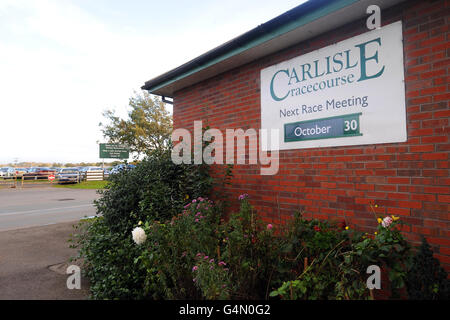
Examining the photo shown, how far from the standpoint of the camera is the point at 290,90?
3.89 metres

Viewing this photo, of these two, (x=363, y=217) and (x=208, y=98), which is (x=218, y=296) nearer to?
(x=363, y=217)

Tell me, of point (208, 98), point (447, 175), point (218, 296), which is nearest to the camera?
point (218, 296)

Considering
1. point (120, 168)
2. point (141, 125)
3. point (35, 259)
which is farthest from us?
point (141, 125)

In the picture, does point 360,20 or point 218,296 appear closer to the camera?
point 218,296

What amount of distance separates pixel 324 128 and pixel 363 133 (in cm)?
48

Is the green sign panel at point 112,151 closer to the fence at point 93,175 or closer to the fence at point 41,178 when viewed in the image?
the fence at point 41,178

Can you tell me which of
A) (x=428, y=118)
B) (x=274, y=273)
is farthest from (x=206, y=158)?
(x=428, y=118)

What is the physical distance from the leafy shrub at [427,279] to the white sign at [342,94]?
122 centimetres

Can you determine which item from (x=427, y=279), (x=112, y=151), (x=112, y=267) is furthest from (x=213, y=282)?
(x=112, y=151)

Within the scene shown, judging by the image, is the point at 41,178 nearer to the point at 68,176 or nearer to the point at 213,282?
the point at 68,176

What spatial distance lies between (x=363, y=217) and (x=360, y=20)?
87.9 inches

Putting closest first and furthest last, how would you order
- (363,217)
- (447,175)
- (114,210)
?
(447,175)
(363,217)
(114,210)

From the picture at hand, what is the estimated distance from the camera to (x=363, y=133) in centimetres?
313

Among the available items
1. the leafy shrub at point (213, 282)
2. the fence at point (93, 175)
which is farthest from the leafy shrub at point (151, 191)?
the fence at point (93, 175)
